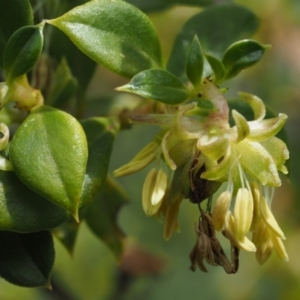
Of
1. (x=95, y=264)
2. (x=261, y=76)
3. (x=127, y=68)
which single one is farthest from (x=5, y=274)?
(x=261, y=76)

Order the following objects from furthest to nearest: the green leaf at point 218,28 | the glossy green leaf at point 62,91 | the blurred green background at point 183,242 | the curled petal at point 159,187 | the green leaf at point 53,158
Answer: the blurred green background at point 183,242
the green leaf at point 218,28
the glossy green leaf at point 62,91
the curled petal at point 159,187
the green leaf at point 53,158

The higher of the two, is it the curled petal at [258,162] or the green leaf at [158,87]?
the green leaf at [158,87]

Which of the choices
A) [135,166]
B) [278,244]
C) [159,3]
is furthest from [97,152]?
[159,3]

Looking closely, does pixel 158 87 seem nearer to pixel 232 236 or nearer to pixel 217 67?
pixel 217 67

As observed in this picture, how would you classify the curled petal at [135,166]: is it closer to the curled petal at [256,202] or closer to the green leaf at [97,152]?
the green leaf at [97,152]

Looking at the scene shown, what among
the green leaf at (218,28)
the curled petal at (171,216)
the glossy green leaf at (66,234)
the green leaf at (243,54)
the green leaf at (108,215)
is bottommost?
the green leaf at (108,215)

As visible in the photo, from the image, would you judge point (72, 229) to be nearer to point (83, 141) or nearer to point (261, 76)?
point (83, 141)

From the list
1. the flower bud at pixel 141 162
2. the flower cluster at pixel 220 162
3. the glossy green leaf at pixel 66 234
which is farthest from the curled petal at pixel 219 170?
the glossy green leaf at pixel 66 234
